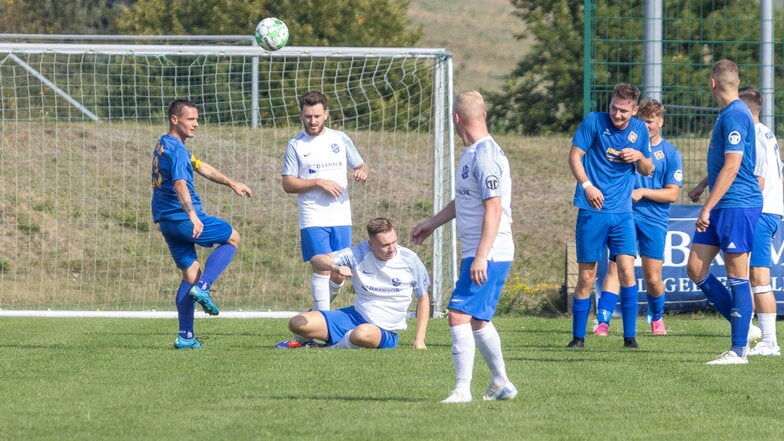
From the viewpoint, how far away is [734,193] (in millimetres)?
8766

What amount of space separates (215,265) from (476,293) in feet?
12.1

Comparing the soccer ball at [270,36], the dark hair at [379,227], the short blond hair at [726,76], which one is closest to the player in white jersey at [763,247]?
the short blond hair at [726,76]

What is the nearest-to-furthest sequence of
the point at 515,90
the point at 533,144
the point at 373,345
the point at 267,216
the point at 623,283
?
the point at 373,345 < the point at 623,283 < the point at 267,216 < the point at 533,144 < the point at 515,90

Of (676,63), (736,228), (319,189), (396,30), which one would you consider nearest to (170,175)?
(319,189)

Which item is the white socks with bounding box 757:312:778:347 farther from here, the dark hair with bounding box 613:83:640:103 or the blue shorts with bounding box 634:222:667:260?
the dark hair with bounding box 613:83:640:103

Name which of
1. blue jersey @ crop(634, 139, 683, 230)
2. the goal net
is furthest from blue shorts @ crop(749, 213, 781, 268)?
the goal net

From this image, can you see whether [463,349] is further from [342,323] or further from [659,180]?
[659,180]

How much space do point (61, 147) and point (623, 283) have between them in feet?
36.7

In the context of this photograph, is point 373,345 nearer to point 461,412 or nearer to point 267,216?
point 461,412

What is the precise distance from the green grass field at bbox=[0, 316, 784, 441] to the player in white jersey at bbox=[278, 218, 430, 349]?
0.21 metres

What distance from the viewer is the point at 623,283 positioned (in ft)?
34.1

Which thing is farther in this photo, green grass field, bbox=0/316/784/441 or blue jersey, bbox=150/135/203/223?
blue jersey, bbox=150/135/203/223

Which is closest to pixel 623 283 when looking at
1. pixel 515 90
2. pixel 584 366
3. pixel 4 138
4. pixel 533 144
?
pixel 584 366

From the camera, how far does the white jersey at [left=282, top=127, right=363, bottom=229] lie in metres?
10.5
